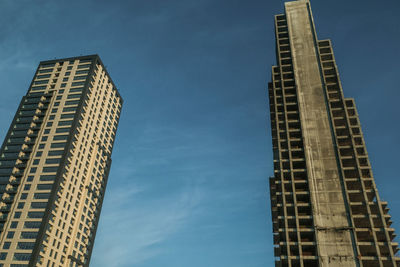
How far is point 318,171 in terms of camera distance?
80.1m

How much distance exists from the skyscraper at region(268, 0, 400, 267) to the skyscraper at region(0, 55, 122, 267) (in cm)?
6115

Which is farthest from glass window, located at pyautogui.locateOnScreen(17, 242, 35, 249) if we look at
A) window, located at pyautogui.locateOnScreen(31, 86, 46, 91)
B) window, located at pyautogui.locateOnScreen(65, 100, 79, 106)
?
window, located at pyautogui.locateOnScreen(31, 86, 46, 91)

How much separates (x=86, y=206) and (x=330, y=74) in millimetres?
83183

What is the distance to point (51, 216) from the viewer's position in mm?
104688

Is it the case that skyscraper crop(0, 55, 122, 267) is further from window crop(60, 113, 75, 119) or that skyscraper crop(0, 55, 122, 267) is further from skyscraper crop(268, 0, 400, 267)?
skyscraper crop(268, 0, 400, 267)

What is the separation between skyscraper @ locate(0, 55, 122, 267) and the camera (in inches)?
4045

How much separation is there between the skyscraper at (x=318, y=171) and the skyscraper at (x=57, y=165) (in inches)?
2408

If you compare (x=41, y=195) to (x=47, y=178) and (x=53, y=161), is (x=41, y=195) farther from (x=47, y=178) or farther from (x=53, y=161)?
(x=53, y=161)

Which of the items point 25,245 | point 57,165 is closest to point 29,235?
point 25,245

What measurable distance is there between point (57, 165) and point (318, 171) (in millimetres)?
74758

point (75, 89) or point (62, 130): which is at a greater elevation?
point (75, 89)

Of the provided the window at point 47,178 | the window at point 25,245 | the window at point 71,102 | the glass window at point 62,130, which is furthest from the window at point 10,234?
the window at point 71,102

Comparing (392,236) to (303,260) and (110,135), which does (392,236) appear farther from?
(110,135)

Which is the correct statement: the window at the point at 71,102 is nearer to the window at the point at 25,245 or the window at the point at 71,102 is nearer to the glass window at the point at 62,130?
the glass window at the point at 62,130
